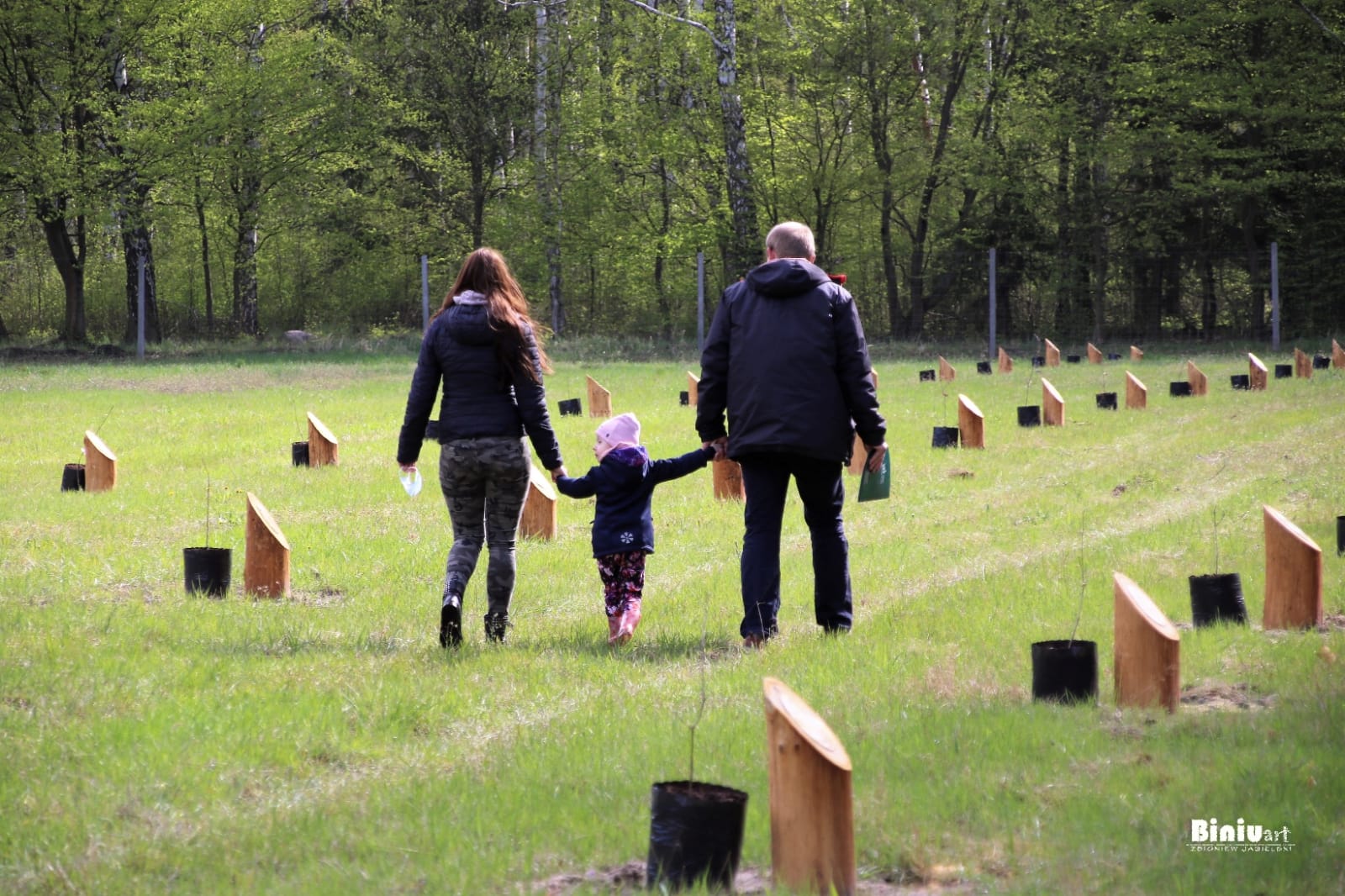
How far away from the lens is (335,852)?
484 cm

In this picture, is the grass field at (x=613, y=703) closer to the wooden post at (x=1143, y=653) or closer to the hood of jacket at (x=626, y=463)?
the wooden post at (x=1143, y=653)

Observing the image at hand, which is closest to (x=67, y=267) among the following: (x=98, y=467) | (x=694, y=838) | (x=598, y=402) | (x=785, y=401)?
(x=598, y=402)

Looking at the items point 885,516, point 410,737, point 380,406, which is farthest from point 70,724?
point 380,406

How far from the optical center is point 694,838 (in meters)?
4.35

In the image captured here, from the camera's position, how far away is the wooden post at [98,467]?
1478 centimetres

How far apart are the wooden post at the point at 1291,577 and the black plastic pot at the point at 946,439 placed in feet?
32.4

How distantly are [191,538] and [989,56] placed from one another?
41.8m

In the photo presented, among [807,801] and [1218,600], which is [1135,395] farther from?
[807,801]

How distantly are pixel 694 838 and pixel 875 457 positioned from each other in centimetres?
413

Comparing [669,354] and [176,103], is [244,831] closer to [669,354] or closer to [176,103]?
[669,354]

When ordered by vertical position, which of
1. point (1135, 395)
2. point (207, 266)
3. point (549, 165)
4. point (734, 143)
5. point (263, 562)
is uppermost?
point (549, 165)

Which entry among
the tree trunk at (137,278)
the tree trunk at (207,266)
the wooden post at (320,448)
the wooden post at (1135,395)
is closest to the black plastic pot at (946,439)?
the wooden post at (1135,395)

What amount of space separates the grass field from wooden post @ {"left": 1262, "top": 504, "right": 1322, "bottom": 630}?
28cm

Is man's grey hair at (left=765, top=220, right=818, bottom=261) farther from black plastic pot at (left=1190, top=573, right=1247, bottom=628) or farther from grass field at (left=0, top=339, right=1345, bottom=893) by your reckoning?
black plastic pot at (left=1190, top=573, right=1247, bottom=628)
